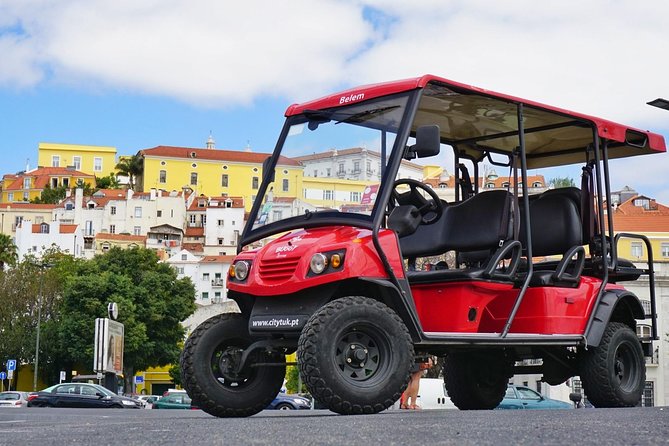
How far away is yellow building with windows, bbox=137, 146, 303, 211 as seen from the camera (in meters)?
174

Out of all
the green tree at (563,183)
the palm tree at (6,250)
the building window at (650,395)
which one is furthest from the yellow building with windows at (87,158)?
the green tree at (563,183)

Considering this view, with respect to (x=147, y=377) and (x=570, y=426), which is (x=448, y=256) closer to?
(x=570, y=426)

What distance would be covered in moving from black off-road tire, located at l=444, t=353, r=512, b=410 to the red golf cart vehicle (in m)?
0.02

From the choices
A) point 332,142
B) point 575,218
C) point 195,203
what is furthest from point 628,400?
point 195,203

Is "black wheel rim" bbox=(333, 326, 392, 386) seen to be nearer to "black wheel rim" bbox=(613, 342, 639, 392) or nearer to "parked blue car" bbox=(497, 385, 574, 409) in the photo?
"black wheel rim" bbox=(613, 342, 639, 392)

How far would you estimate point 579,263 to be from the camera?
12070 millimetres

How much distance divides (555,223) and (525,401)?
1764cm

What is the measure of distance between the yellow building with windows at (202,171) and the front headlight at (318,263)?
16159cm

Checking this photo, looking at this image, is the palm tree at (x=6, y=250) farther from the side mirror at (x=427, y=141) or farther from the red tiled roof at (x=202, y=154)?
the side mirror at (x=427, y=141)

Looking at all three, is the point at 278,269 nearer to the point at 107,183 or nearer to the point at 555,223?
the point at 555,223

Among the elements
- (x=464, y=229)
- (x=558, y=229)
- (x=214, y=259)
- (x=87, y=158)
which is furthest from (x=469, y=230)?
(x=87, y=158)

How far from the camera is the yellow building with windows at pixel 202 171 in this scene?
174 m

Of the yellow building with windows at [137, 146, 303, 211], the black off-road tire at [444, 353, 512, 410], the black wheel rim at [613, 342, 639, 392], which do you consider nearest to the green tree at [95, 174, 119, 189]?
the yellow building with windows at [137, 146, 303, 211]

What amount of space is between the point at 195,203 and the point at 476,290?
495ft
